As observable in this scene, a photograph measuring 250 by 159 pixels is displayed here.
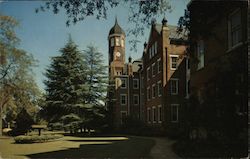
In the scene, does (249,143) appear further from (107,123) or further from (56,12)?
(107,123)

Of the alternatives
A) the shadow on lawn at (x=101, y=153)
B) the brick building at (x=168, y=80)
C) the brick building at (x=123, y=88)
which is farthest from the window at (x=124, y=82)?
the shadow on lawn at (x=101, y=153)

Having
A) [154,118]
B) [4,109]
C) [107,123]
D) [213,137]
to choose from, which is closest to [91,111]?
[107,123]

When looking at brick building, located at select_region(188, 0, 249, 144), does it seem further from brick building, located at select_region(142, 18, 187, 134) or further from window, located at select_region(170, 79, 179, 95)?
window, located at select_region(170, 79, 179, 95)

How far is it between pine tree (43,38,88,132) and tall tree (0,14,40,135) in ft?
7.28

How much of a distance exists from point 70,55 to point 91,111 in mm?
10194

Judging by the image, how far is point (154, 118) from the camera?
39250mm

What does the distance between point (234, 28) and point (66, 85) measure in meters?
19.4

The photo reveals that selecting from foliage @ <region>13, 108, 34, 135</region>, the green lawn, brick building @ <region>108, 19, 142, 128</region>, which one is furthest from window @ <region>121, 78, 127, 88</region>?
the green lawn

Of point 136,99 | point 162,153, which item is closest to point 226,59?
point 162,153

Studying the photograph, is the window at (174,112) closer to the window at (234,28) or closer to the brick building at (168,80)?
the brick building at (168,80)

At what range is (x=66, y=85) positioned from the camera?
29.8 meters

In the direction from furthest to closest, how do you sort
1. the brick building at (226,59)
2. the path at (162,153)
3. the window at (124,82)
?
the window at (124,82) → the path at (162,153) → the brick building at (226,59)

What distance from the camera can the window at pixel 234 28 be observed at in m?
13.4

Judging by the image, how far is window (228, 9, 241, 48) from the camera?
1344cm
